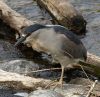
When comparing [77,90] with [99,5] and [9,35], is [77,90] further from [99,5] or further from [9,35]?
[99,5]

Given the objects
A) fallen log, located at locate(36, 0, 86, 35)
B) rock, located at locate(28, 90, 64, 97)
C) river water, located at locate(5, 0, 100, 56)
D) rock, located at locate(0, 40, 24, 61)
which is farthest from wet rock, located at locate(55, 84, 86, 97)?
fallen log, located at locate(36, 0, 86, 35)

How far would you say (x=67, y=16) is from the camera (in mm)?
8148

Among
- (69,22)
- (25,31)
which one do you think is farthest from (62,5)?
(25,31)

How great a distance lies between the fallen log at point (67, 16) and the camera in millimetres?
8156

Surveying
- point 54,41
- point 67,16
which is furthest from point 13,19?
point 54,41

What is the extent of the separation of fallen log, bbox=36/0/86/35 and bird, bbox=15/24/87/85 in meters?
2.68

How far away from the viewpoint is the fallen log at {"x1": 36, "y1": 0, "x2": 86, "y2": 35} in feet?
26.8

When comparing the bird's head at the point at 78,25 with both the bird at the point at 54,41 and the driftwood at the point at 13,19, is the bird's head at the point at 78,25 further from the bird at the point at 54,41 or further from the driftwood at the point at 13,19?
the bird at the point at 54,41

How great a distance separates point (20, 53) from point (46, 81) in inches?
70.3

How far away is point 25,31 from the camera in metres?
5.07

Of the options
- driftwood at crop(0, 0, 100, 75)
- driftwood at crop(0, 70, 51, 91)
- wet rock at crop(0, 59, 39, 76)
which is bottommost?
wet rock at crop(0, 59, 39, 76)

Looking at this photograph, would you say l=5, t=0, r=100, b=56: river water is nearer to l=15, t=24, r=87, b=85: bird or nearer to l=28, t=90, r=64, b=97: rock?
l=15, t=24, r=87, b=85: bird

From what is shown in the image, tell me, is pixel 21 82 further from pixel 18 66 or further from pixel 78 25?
pixel 78 25

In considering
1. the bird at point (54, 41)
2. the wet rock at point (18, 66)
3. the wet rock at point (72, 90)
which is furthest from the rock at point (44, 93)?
the wet rock at point (18, 66)
